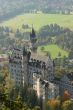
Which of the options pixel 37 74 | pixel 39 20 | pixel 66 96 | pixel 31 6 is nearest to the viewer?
pixel 66 96

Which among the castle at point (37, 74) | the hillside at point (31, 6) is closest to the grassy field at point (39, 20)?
the hillside at point (31, 6)

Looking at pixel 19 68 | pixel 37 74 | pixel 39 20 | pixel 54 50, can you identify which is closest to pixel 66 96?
pixel 37 74

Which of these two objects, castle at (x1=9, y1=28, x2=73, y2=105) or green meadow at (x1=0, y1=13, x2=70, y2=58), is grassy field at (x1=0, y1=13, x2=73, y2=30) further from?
castle at (x1=9, y1=28, x2=73, y2=105)

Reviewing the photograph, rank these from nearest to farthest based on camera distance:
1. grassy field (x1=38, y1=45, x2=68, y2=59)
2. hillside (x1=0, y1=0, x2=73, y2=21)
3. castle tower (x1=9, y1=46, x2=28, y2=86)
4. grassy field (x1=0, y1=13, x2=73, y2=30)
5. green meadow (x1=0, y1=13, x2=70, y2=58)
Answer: castle tower (x1=9, y1=46, x2=28, y2=86), grassy field (x1=38, y1=45, x2=68, y2=59), green meadow (x1=0, y1=13, x2=70, y2=58), grassy field (x1=0, y1=13, x2=73, y2=30), hillside (x1=0, y1=0, x2=73, y2=21)

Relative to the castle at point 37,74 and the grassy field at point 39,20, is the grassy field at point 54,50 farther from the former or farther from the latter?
the grassy field at point 39,20

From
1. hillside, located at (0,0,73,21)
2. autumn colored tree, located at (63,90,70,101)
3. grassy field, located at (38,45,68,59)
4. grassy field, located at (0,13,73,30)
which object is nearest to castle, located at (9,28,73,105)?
autumn colored tree, located at (63,90,70,101)

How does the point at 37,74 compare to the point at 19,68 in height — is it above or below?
below

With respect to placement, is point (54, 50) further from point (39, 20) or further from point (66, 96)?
point (66, 96)

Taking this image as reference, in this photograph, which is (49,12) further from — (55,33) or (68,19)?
(55,33)
